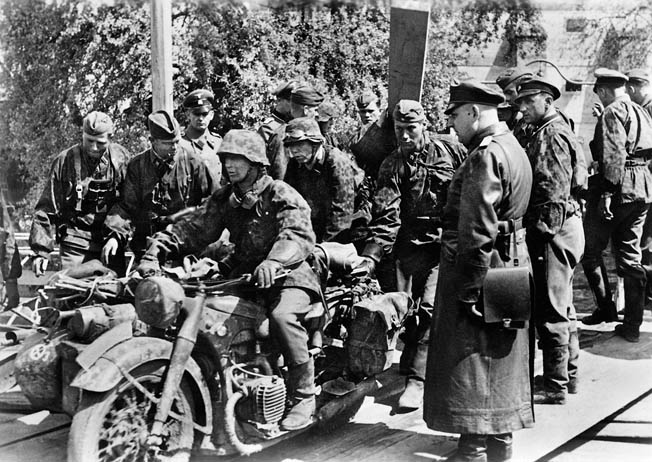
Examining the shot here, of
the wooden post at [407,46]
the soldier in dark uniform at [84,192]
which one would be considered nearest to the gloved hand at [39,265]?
the soldier in dark uniform at [84,192]

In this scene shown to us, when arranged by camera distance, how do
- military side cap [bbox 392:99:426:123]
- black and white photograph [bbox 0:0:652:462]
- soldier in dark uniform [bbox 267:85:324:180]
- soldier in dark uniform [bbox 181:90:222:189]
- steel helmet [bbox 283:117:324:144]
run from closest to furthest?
black and white photograph [bbox 0:0:652:462]
steel helmet [bbox 283:117:324:144]
military side cap [bbox 392:99:426:123]
soldier in dark uniform [bbox 267:85:324:180]
soldier in dark uniform [bbox 181:90:222:189]

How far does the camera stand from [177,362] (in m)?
4.38

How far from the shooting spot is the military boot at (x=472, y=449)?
4891mm

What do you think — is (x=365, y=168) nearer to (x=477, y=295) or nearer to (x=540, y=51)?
(x=477, y=295)

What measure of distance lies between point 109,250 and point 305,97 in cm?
222

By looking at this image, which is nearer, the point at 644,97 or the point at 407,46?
the point at 407,46

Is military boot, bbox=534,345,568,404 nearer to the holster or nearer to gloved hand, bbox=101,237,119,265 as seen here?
the holster

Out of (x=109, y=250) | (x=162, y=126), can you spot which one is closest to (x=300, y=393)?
(x=109, y=250)

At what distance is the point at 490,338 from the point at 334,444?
1.21 m

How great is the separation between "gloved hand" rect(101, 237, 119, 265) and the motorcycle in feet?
3.40

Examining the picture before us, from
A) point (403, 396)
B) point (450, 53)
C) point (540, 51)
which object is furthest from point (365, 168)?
point (540, 51)

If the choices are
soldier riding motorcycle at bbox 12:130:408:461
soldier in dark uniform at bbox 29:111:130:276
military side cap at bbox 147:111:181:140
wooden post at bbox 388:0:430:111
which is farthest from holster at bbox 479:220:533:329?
soldier in dark uniform at bbox 29:111:130:276

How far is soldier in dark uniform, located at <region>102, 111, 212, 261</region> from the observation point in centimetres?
639

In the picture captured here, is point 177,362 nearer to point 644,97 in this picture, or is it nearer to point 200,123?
point 200,123
